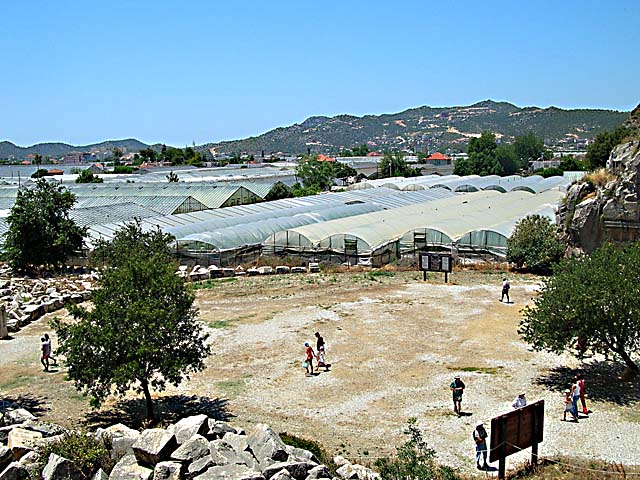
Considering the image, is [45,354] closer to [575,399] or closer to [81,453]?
[81,453]

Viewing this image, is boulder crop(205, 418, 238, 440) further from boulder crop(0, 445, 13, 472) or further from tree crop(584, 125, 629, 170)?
tree crop(584, 125, 629, 170)

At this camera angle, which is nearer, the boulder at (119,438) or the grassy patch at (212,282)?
the boulder at (119,438)

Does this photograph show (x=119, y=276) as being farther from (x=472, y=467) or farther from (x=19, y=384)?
(x=472, y=467)

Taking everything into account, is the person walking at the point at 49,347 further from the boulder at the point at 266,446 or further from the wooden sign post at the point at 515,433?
the wooden sign post at the point at 515,433

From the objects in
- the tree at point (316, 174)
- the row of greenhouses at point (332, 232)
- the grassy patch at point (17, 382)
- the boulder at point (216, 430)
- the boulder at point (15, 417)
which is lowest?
the grassy patch at point (17, 382)

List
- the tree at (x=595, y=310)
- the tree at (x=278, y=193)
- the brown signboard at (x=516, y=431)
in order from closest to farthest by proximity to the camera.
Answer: the brown signboard at (x=516, y=431) → the tree at (x=595, y=310) → the tree at (x=278, y=193)

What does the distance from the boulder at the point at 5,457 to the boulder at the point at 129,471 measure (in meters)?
2.45

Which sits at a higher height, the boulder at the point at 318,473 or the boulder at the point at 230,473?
the boulder at the point at 230,473

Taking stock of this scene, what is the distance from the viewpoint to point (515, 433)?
15281mm

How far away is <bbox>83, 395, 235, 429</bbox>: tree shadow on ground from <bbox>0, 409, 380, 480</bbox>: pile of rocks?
363 cm

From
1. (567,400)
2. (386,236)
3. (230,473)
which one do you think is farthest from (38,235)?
(567,400)

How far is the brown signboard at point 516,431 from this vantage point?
49.0ft

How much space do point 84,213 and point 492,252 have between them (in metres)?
31.0

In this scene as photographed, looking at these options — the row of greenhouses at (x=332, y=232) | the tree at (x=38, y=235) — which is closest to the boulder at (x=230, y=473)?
the row of greenhouses at (x=332, y=232)
